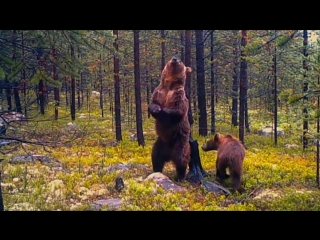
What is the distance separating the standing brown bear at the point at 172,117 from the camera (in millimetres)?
7520

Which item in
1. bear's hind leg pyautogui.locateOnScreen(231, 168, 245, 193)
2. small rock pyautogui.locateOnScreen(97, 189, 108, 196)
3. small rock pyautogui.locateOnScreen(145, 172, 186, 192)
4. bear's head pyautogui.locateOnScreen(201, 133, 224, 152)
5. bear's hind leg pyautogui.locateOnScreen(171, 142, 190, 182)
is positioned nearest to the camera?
small rock pyautogui.locateOnScreen(97, 189, 108, 196)

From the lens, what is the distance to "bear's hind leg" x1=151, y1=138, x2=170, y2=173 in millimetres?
8172

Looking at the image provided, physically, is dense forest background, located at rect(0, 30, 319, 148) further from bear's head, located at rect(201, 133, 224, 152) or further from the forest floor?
bear's head, located at rect(201, 133, 224, 152)

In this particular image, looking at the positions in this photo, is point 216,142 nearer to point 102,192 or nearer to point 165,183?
point 165,183

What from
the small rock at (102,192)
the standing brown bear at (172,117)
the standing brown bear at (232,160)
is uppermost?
the standing brown bear at (172,117)

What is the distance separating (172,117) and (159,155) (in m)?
1.19

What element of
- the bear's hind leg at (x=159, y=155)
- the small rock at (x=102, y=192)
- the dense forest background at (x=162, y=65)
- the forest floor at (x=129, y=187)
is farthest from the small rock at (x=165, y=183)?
the dense forest background at (x=162, y=65)

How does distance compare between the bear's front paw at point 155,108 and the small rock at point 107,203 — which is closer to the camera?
the small rock at point 107,203

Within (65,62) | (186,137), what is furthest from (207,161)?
(65,62)

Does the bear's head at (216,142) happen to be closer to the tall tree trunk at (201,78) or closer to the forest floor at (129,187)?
the forest floor at (129,187)

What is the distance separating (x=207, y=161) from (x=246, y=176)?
6.71ft

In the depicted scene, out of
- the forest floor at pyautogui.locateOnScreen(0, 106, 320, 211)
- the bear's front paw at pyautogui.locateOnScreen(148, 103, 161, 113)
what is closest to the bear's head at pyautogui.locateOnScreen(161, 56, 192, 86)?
the bear's front paw at pyautogui.locateOnScreen(148, 103, 161, 113)

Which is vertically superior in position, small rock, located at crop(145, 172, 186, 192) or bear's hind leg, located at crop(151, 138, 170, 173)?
bear's hind leg, located at crop(151, 138, 170, 173)

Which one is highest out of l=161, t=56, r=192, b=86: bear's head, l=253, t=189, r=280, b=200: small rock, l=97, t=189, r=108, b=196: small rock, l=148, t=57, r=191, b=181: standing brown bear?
l=161, t=56, r=192, b=86: bear's head
